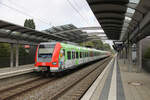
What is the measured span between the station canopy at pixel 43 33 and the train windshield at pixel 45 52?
9.04 feet

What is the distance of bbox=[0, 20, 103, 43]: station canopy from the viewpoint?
1198cm

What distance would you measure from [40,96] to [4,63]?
1163cm

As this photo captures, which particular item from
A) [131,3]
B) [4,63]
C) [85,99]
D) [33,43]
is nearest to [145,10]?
[131,3]

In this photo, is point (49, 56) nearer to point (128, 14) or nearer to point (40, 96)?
point (40, 96)

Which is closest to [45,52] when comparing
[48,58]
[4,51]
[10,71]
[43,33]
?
[48,58]

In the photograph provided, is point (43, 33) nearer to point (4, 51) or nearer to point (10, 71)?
point (10, 71)

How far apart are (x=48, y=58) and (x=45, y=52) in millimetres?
663

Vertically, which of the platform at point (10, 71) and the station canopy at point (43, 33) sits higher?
the station canopy at point (43, 33)

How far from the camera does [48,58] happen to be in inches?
402

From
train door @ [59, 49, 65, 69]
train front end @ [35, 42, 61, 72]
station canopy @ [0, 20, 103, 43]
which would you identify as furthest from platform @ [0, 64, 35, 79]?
train door @ [59, 49, 65, 69]

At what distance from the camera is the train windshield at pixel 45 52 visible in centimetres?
1029

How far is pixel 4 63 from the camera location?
15789mm

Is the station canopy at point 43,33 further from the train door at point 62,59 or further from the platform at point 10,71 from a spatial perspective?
the train door at point 62,59

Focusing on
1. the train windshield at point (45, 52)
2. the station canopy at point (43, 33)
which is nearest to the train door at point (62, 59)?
the train windshield at point (45, 52)
